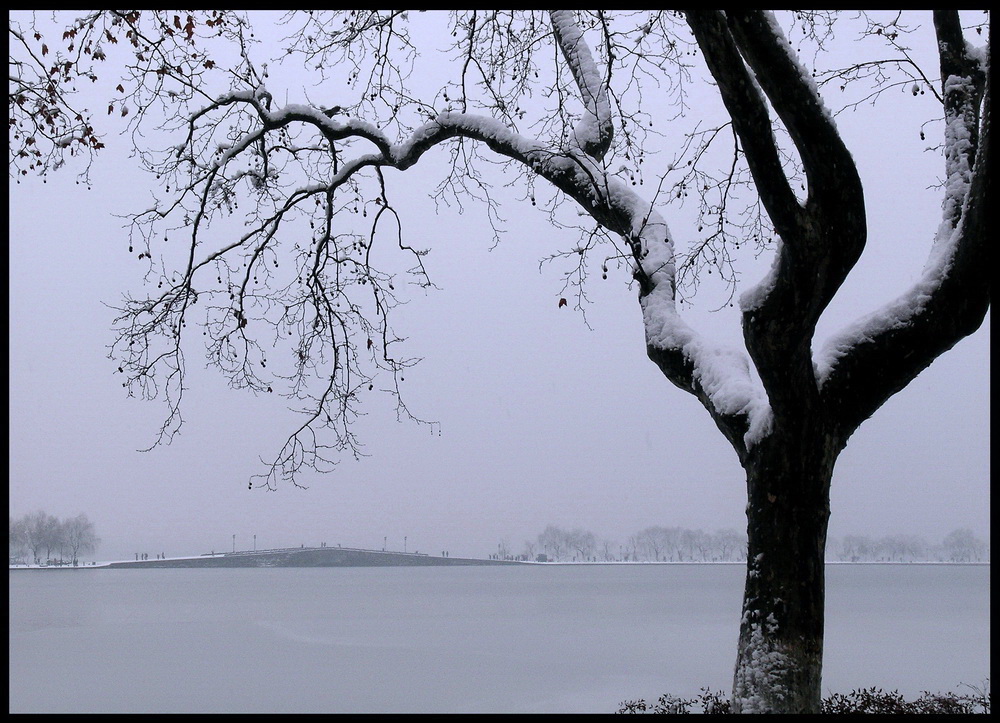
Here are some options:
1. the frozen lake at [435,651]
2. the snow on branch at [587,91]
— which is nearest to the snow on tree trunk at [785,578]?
the snow on branch at [587,91]

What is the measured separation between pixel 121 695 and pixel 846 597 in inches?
3141

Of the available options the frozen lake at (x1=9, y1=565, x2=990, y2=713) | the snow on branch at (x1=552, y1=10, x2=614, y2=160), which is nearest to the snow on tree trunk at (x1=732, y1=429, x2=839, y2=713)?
the snow on branch at (x1=552, y1=10, x2=614, y2=160)

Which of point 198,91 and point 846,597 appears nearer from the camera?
point 198,91

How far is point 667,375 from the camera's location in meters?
6.19

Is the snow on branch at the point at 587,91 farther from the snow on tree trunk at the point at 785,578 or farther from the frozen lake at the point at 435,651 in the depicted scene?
the frozen lake at the point at 435,651

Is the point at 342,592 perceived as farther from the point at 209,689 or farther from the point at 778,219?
the point at 778,219

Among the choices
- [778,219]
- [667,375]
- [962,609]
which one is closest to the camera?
[778,219]

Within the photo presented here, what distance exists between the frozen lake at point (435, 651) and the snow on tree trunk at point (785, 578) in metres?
14.1

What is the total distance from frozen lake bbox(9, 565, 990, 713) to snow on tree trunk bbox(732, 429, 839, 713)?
46.2ft

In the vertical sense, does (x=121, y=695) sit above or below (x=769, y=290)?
below

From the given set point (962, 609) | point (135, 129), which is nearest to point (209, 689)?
point (135, 129)

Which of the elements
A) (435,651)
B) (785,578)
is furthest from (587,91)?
(435,651)

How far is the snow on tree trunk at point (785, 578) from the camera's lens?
4.94 m
